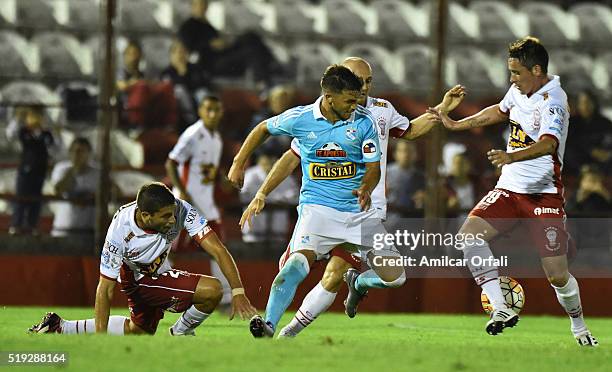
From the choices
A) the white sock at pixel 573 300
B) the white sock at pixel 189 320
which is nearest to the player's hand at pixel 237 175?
the white sock at pixel 189 320

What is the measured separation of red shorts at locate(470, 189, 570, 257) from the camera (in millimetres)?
9227

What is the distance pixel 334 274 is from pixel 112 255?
5.16ft

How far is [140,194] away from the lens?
816cm

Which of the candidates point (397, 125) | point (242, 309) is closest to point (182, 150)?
point (397, 125)

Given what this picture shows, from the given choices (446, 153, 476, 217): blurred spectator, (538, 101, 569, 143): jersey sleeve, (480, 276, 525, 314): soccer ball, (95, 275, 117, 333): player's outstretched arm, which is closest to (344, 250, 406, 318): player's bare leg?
(480, 276, 525, 314): soccer ball

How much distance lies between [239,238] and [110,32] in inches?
105

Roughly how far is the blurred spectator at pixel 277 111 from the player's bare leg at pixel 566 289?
575cm

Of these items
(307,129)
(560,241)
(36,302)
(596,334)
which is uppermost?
(307,129)

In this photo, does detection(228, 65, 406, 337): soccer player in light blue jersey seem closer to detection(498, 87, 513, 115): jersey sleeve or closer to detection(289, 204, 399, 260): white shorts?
detection(289, 204, 399, 260): white shorts

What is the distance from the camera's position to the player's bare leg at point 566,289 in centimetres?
919

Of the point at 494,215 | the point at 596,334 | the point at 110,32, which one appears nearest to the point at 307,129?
the point at 494,215

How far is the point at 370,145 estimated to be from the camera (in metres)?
8.20

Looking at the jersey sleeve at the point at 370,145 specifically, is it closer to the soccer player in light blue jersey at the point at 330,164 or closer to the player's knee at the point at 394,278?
the soccer player in light blue jersey at the point at 330,164

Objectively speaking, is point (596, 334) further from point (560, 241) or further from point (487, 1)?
point (487, 1)
